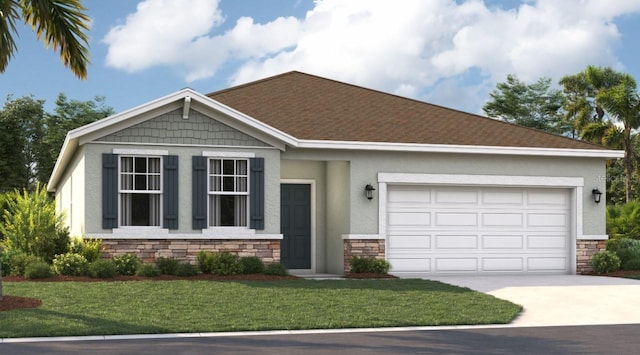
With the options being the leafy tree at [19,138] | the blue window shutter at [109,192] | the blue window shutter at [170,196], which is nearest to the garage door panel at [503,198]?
the blue window shutter at [170,196]

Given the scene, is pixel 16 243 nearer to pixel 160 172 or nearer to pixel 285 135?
pixel 160 172

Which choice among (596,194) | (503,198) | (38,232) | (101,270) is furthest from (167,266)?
(596,194)

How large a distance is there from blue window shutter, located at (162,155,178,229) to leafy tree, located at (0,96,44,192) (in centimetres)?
2203

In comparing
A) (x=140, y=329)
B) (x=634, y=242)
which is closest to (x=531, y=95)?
(x=634, y=242)

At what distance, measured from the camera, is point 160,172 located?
18.9 meters

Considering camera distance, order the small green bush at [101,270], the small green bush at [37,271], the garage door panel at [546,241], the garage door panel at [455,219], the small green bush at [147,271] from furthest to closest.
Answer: the garage door panel at [546,241], the garage door panel at [455,219], the small green bush at [147,271], the small green bush at [101,270], the small green bush at [37,271]

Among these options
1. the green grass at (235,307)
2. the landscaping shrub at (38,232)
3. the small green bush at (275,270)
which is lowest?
the green grass at (235,307)

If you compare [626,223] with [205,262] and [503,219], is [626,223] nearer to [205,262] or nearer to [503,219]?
[503,219]

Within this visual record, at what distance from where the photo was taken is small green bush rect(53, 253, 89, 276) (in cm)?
1745

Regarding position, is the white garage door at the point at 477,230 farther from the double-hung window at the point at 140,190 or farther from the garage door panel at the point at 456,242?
the double-hung window at the point at 140,190

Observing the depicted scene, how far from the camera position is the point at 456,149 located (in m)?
20.6

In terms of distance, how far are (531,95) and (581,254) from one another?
35010mm

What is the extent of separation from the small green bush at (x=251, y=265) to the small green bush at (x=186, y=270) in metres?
1.07

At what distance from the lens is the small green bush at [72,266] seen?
57.3 feet
